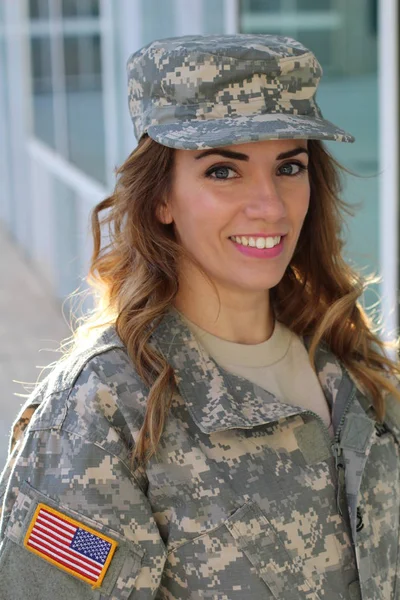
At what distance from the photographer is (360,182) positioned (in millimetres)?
4137

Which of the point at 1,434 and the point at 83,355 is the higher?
the point at 83,355

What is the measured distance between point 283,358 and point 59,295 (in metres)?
6.22

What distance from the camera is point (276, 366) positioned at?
2271 mm

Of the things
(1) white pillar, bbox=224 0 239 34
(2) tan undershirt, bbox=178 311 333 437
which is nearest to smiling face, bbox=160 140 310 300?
(2) tan undershirt, bbox=178 311 333 437

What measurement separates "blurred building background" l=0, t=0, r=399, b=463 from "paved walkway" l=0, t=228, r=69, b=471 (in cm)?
2

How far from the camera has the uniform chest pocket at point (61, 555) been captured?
1860mm

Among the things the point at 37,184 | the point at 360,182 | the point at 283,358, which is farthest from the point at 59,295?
the point at 283,358

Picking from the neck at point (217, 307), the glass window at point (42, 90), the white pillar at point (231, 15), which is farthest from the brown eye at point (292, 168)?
the glass window at point (42, 90)

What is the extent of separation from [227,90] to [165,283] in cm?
39

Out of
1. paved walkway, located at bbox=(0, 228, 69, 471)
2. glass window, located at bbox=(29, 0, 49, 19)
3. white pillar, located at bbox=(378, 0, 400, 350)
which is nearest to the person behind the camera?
white pillar, located at bbox=(378, 0, 400, 350)

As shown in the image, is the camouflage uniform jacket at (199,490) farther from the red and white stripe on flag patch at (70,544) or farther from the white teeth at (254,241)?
the white teeth at (254,241)

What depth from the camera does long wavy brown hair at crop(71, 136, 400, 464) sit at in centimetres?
205

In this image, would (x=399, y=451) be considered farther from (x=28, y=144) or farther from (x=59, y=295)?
(x=28, y=144)

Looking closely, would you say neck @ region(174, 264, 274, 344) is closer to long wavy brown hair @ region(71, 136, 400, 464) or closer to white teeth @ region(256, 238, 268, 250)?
long wavy brown hair @ region(71, 136, 400, 464)
